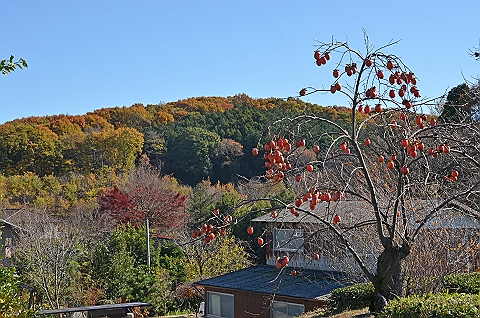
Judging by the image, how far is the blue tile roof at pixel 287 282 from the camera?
14819mm

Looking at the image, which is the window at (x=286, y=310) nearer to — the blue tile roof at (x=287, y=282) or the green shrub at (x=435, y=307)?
the blue tile roof at (x=287, y=282)

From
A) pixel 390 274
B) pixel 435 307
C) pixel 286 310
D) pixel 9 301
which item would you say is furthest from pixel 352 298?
pixel 9 301

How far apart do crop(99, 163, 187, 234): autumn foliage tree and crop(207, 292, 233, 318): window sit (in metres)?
11.4

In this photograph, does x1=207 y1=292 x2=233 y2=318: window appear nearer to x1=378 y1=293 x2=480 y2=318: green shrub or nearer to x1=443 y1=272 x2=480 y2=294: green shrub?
x1=443 y1=272 x2=480 y2=294: green shrub

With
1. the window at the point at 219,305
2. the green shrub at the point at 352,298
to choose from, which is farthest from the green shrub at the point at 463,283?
the window at the point at 219,305

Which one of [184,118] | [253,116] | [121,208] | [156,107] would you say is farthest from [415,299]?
[156,107]

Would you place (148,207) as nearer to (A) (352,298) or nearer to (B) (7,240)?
(B) (7,240)

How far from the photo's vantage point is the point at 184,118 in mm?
55688

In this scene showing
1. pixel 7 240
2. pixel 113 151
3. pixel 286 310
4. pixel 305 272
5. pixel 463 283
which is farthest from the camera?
pixel 113 151

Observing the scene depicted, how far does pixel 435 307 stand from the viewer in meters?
6.71

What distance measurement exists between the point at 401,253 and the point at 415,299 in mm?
589

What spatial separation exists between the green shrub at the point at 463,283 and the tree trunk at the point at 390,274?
2289mm

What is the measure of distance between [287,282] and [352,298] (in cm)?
654

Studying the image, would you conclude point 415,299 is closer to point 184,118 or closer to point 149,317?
point 149,317
